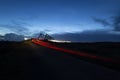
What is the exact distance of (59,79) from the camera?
14570mm

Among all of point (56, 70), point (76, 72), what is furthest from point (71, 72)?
point (56, 70)

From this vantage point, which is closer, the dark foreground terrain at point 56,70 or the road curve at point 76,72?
the road curve at point 76,72

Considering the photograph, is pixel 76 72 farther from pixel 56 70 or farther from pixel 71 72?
pixel 56 70

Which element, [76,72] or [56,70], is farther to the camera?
[56,70]

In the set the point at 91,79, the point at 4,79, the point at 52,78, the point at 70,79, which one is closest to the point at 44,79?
the point at 52,78

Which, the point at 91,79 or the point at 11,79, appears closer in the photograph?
the point at 91,79

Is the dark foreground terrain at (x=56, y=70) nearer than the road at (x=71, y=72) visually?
No

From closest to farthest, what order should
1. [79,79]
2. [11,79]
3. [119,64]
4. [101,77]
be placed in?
[79,79], [101,77], [11,79], [119,64]

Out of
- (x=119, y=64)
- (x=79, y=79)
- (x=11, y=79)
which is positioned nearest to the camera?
(x=79, y=79)

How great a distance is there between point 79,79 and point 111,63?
10.3 metres

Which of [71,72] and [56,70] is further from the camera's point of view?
[56,70]

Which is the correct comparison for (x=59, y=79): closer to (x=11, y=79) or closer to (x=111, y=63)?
(x=11, y=79)

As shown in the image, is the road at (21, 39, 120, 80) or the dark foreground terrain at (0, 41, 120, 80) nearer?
the road at (21, 39, 120, 80)

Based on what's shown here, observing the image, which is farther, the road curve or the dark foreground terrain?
the dark foreground terrain
